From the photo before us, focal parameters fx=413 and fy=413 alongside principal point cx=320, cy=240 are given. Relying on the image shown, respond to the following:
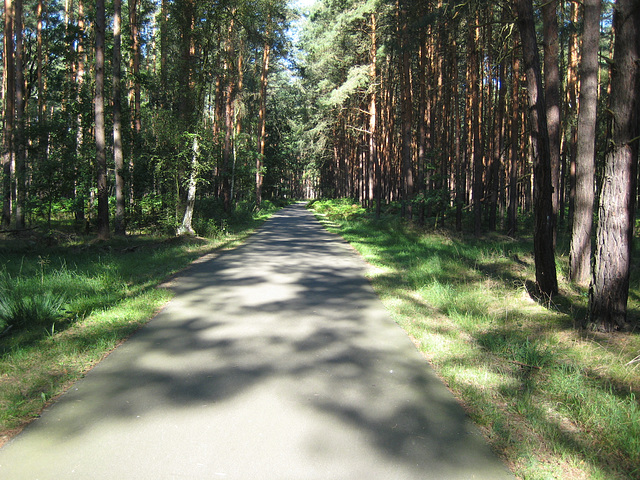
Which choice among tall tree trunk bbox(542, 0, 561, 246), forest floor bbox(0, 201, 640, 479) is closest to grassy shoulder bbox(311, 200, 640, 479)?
forest floor bbox(0, 201, 640, 479)

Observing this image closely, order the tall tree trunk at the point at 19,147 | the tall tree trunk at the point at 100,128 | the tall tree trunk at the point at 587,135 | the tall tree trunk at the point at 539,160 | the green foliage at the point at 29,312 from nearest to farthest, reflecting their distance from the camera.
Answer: the green foliage at the point at 29,312 < the tall tree trunk at the point at 539,160 < the tall tree trunk at the point at 587,135 < the tall tree trunk at the point at 100,128 < the tall tree trunk at the point at 19,147

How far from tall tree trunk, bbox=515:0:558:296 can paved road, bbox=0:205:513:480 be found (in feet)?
10.5

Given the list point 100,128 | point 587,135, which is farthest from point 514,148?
point 100,128

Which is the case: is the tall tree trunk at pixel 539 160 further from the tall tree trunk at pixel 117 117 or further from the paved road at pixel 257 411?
the tall tree trunk at pixel 117 117

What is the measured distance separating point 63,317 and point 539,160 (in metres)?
7.86

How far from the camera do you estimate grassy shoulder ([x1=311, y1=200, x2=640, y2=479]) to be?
2.86 meters

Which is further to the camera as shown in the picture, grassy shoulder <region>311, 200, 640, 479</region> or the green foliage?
the green foliage

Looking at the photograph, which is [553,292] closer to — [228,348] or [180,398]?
[228,348]

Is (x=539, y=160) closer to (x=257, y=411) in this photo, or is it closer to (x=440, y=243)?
(x=257, y=411)

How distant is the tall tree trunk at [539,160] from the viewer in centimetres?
711

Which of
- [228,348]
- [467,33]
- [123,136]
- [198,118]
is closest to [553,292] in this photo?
[228,348]

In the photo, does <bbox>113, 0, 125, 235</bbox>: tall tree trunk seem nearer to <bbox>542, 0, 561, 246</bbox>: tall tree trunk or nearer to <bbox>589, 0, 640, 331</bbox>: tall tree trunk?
<bbox>542, 0, 561, 246</bbox>: tall tree trunk

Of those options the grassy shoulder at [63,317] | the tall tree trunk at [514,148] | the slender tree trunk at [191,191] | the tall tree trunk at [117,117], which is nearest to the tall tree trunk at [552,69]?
the tall tree trunk at [514,148]

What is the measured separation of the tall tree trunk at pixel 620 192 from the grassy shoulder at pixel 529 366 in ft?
1.34
